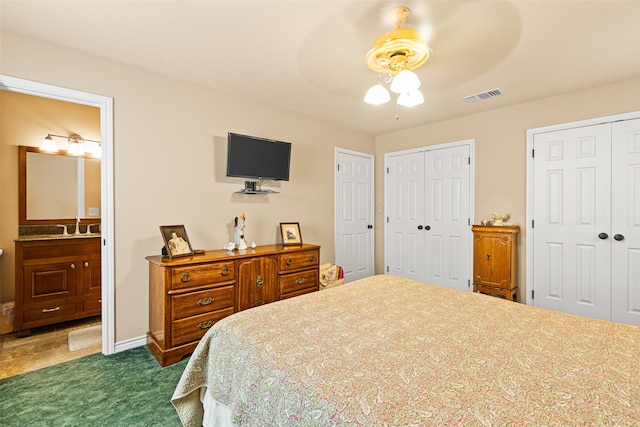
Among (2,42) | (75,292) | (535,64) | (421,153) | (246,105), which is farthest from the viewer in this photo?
(421,153)

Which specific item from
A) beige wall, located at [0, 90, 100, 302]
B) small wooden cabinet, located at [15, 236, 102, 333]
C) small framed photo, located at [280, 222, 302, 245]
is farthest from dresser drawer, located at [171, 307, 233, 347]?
beige wall, located at [0, 90, 100, 302]

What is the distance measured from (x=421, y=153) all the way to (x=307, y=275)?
258 centimetres

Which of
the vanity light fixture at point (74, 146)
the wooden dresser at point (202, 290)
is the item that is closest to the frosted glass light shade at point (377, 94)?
the wooden dresser at point (202, 290)

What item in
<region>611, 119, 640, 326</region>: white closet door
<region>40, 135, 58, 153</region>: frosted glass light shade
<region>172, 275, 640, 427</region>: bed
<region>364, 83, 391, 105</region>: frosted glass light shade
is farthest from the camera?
<region>40, 135, 58, 153</region>: frosted glass light shade

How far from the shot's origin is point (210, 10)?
2.00 meters

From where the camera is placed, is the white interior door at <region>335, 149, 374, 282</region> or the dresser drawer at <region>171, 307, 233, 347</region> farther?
the white interior door at <region>335, 149, 374, 282</region>

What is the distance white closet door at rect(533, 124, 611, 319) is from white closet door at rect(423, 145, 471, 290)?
2.62 feet

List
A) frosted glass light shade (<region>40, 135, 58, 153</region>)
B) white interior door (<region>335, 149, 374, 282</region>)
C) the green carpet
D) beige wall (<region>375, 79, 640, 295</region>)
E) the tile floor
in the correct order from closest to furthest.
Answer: the green carpet, the tile floor, beige wall (<region>375, 79, 640, 295</region>), frosted glass light shade (<region>40, 135, 58, 153</region>), white interior door (<region>335, 149, 374, 282</region>)

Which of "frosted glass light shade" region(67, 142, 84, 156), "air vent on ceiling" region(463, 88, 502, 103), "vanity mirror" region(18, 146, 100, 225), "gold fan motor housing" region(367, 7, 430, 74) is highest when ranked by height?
"air vent on ceiling" region(463, 88, 502, 103)

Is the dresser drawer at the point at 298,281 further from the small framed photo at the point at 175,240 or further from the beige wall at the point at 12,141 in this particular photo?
the beige wall at the point at 12,141

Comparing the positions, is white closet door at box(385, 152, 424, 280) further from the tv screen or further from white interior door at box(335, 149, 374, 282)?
the tv screen

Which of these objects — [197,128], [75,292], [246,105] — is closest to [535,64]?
[246,105]

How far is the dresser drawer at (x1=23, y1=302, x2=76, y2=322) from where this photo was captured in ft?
10.0

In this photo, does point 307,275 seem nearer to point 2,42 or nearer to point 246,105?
point 246,105
